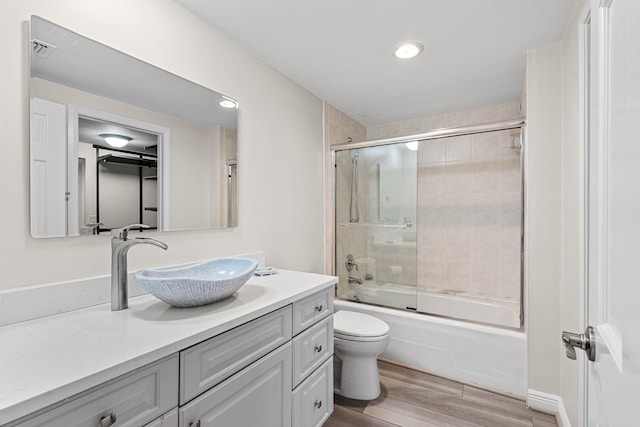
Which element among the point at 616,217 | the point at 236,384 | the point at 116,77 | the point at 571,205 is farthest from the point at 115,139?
the point at 571,205

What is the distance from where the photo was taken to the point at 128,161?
1385 mm

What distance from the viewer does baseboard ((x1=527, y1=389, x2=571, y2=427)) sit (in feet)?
5.94

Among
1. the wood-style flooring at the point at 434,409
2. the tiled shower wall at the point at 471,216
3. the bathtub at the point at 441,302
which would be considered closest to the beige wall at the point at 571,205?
the wood-style flooring at the point at 434,409

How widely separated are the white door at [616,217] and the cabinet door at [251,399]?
100 centimetres

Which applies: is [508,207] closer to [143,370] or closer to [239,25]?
[239,25]

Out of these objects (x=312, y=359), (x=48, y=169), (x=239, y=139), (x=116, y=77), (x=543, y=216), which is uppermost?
(x=116, y=77)

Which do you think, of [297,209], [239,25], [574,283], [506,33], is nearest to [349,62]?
[239,25]

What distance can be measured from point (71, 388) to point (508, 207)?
3.24 metres

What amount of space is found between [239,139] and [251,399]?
1392mm

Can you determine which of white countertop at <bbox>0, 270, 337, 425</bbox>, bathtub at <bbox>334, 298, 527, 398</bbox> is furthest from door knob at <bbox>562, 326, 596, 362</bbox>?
bathtub at <bbox>334, 298, 527, 398</bbox>

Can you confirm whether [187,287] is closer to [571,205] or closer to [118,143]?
[118,143]

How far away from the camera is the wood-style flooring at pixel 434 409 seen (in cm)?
178

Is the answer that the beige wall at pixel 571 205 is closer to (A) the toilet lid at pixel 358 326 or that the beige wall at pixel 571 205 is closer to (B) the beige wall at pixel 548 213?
(B) the beige wall at pixel 548 213

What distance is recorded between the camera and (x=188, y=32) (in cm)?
159
